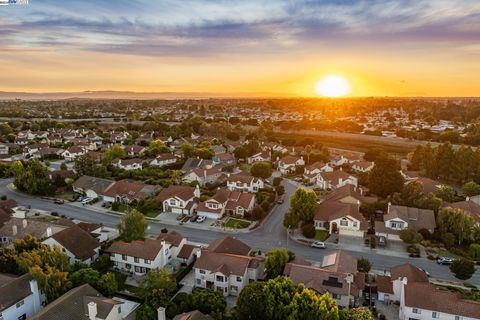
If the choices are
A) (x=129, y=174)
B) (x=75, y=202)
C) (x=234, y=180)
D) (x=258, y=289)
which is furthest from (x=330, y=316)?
(x=129, y=174)

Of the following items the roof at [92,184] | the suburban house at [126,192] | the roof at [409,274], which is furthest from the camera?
the roof at [92,184]

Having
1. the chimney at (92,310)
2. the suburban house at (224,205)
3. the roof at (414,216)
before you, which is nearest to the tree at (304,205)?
the suburban house at (224,205)

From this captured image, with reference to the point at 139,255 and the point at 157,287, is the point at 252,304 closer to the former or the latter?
the point at 157,287

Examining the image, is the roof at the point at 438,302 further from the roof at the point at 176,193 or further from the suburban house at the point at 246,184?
the suburban house at the point at 246,184

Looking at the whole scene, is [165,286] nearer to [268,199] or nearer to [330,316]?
[330,316]

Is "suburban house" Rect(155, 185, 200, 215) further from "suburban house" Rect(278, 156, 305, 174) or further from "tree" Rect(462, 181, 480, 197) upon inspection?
"tree" Rect(462, 181, 480, 197)

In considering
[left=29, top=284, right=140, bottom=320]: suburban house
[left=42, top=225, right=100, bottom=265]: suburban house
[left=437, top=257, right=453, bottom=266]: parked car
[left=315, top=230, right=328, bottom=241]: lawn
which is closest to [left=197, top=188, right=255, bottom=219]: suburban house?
[left=315, top=230, right=328, bottom=241]: lawn
